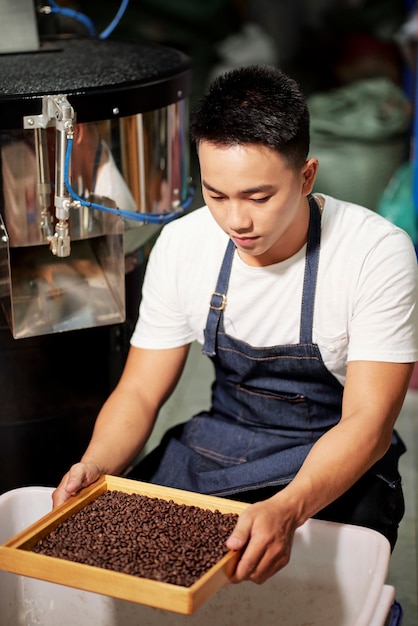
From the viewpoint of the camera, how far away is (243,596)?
5.32ft

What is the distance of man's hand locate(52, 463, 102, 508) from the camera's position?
4.75ft

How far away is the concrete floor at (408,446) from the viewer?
2016mm

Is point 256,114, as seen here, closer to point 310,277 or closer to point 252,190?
point 252,190

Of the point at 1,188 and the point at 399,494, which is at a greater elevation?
the point at 1,188

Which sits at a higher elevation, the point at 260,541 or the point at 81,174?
the point at 81,174

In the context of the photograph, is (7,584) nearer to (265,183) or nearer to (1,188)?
(1,188)

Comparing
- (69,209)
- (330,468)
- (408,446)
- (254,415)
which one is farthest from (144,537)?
(408,446)

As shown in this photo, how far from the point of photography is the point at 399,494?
169 cm

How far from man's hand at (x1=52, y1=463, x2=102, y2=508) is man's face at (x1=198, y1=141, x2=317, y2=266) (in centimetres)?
46

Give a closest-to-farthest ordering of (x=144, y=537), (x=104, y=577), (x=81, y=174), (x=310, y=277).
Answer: (x=104, y=577) → (x=144, y=537) → (x=310, y=277) → (x=81, y=174)

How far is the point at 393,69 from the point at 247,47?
83cm

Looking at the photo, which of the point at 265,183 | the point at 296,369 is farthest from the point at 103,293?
the point at 265,183

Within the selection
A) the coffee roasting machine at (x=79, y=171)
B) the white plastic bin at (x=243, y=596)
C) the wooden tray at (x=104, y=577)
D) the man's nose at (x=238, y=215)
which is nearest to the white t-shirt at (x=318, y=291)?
the coffee roasting machine at (x=79, y=171)

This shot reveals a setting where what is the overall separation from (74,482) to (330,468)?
42cm
